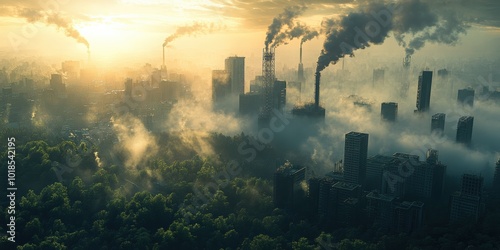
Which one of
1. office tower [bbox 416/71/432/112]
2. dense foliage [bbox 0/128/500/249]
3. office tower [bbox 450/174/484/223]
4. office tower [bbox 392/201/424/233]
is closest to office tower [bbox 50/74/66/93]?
dense foliage [bbox 0/128/500/249]

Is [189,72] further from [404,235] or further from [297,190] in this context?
[404,235]

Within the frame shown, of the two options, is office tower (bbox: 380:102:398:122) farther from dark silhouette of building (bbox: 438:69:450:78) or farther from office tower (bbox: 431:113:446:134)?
dark silhouette of building (bbox: 438:69:450:78)

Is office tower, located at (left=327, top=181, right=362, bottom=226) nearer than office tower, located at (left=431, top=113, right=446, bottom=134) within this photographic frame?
Yes

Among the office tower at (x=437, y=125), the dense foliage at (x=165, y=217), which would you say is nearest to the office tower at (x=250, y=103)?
the office tower at (x=437, y=125)

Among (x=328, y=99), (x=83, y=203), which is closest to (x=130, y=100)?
(x=328, y=99)

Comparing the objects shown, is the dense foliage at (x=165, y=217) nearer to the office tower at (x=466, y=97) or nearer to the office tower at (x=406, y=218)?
the office tower at (x=406, y=218)

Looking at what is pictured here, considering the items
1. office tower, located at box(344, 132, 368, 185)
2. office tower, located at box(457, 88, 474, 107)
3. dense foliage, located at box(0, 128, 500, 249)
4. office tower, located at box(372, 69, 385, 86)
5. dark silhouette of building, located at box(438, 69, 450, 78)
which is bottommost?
dense foliage, located at box(0, 128, 500, 249)
